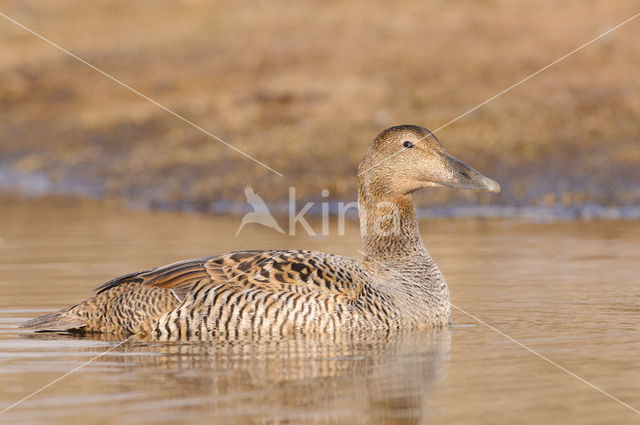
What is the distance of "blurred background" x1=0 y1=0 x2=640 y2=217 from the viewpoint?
18.8m

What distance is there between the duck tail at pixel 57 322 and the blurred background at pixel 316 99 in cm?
909

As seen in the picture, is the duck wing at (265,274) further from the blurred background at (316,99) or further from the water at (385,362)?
the blurred background at (316,99)

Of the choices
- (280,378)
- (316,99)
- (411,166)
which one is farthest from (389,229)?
(316,99)

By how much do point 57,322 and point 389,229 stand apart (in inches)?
112

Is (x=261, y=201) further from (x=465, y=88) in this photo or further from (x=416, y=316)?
(x=416, y=316)

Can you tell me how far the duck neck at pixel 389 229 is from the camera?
9.76 meters

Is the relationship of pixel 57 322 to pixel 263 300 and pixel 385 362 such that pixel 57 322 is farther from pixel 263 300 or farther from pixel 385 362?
pixel 385 362

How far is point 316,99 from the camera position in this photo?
76.4 ft

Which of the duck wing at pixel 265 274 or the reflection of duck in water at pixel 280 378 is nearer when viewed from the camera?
the reflection of duck in water at pixel 280 378
